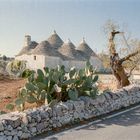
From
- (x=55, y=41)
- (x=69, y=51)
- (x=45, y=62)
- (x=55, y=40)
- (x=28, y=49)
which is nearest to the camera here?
(x=45, y=62)

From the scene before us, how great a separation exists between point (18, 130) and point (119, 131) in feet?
10.6

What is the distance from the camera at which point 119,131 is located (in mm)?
10867

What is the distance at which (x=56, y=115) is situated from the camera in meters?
11.3

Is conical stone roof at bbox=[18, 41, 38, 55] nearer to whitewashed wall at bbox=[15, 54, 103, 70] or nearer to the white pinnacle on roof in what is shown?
whitewashed wall at bbox=[15, 54, 103, 70]

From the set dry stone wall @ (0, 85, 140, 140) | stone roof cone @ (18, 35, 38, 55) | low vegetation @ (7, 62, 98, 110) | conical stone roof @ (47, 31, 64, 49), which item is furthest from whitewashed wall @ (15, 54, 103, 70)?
low vegetation @ (7, 62, 98, 110)

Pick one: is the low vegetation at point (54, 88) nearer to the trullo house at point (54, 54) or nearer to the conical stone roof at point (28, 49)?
the trullo house at point (54, 54)

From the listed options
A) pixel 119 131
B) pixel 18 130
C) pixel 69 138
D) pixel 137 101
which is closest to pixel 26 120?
pixel 18 130

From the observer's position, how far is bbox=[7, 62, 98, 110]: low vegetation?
12.6m

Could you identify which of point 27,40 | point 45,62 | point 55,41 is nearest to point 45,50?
point 45,62

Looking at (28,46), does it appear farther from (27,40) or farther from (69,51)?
(69,51)

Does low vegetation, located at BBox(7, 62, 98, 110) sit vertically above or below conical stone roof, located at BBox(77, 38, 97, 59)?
below

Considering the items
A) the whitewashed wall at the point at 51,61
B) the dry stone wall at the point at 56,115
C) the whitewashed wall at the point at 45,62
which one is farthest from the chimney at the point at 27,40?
the dry stone wall at the point at 56,115

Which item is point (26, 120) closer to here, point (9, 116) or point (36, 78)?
point (9, 116)

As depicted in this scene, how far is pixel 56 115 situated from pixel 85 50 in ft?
172
